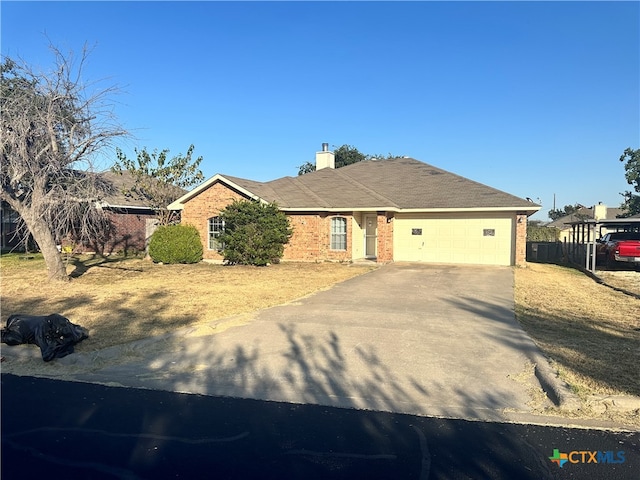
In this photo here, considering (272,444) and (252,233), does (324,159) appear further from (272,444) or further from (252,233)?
(272,444)

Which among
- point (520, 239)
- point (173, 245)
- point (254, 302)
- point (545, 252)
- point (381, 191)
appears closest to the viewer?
point (254, 302)

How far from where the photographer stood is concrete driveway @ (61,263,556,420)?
538 centimetres

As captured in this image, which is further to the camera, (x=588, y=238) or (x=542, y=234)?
(x=542, y=234)

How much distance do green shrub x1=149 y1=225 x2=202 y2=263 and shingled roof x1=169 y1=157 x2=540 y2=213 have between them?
7.71 ft

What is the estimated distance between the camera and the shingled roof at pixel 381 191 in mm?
20391

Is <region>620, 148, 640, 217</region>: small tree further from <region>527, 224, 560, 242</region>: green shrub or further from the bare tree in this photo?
the bare tree

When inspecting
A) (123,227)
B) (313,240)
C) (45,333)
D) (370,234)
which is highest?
(123,227)

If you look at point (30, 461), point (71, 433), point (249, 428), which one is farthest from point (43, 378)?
point (249, 428)

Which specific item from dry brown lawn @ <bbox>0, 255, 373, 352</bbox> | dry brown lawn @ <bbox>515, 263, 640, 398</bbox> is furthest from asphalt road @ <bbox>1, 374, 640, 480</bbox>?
dry brown lawn @ <bbox>0, 255, 373, 352</bbox>

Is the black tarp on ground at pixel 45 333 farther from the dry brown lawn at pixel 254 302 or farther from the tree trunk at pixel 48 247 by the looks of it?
the tree trunk at pixel 48 247

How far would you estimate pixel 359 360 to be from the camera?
6660 mm

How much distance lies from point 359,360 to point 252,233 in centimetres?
1327

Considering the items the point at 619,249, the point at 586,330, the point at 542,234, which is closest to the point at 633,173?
the point at 542,234

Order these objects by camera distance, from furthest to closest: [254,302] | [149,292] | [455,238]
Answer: [455,238] → [149,292] → [254,302]
